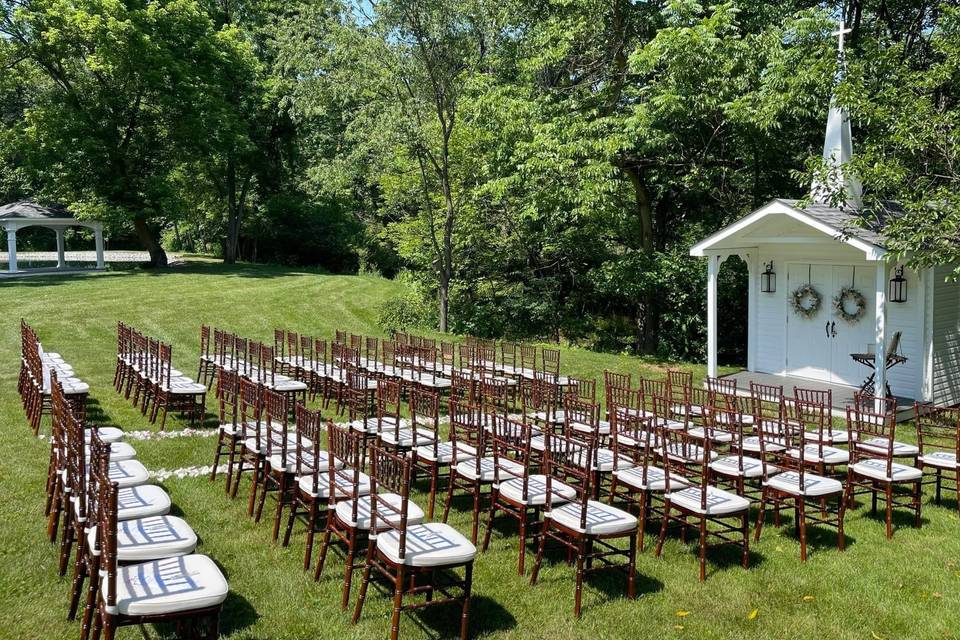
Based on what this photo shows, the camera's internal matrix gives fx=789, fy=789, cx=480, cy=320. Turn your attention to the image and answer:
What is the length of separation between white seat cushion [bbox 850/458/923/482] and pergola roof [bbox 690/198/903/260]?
5306 mm

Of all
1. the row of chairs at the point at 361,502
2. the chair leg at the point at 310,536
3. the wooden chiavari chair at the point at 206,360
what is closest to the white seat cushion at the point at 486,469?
the row of chairs at the point at 361,502

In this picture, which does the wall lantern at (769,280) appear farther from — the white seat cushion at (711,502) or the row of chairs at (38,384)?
the row of chairs at (38,384)

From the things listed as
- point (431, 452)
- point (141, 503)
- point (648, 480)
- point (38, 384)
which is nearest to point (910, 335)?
point (648, 480)

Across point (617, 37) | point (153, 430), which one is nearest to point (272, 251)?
point (617, 37)

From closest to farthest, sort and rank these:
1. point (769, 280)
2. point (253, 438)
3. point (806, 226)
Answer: point (253, 438) → point (806, 226) → point (769, 280)

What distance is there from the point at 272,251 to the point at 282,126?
20.2 ft

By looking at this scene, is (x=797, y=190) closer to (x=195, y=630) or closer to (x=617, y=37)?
(x=617, y=37)

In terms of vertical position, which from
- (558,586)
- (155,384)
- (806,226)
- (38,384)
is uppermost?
(806,226)

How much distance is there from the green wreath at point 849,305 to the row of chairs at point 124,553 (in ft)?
40.4

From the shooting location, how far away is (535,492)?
6.13 meters

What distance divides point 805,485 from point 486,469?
8.92 ft

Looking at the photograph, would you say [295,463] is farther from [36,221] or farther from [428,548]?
[36,221]

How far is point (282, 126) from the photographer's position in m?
38.5

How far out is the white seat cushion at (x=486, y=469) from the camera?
6.59m
